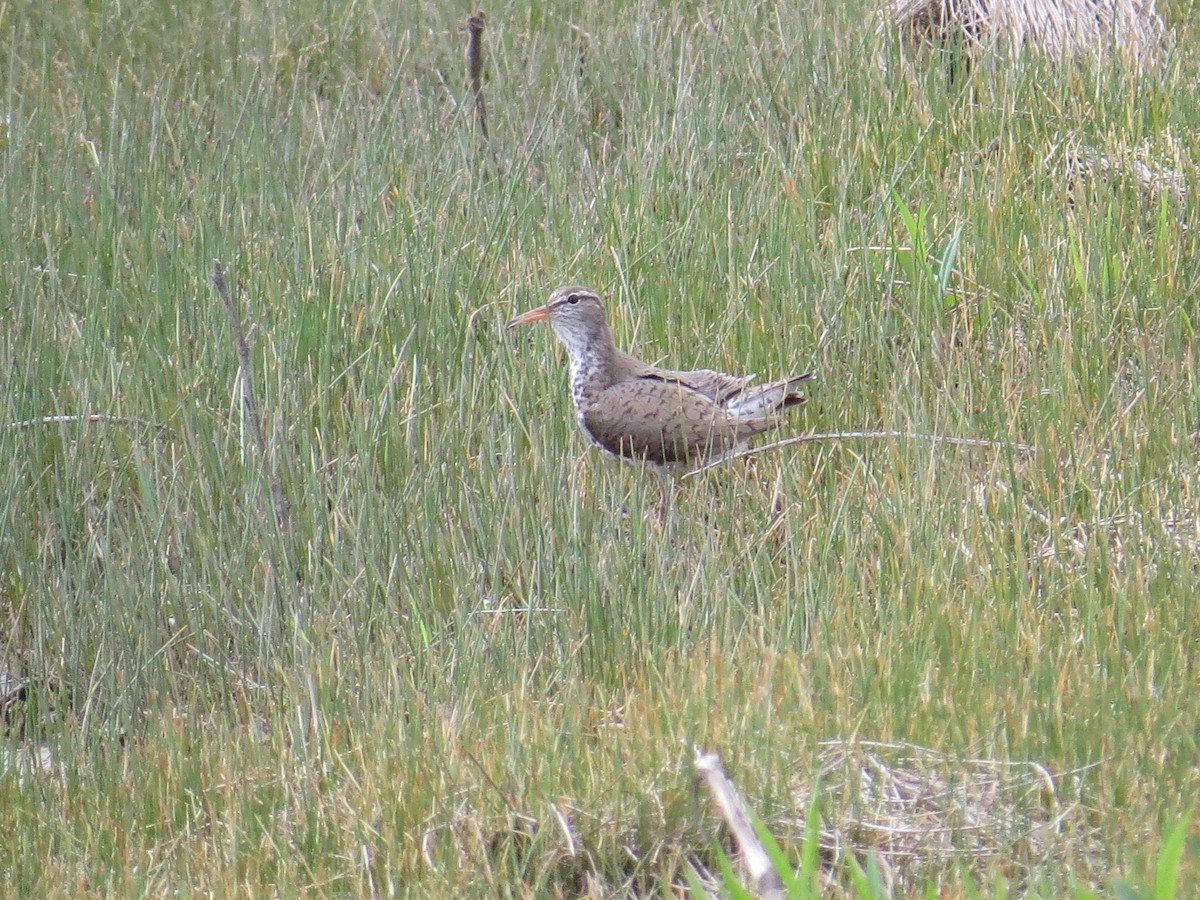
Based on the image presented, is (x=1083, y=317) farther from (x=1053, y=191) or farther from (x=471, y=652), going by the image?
(x=471, y=652)

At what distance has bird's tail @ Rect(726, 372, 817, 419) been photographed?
495 cm

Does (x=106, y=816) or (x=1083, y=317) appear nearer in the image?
Answer: (x=106, y=816)

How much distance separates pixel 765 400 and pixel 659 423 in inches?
14.4

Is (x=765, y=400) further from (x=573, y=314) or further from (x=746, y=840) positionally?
(x=746, y=840)

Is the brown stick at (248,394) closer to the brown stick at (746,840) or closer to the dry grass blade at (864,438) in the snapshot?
the dry grass blade at (864,438)

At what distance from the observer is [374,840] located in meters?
3.02

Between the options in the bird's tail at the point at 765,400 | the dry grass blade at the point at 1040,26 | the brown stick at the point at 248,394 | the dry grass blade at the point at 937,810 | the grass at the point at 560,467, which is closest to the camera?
the dry grass blade at the point at 937,810

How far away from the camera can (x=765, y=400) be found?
5008 millimetres

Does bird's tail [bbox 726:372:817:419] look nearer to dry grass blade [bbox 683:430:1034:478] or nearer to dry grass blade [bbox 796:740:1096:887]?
dry grass blade [bbox 683:430:1034:478]

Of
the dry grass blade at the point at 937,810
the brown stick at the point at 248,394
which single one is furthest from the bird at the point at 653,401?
the dry grass blade at the point at 937,810

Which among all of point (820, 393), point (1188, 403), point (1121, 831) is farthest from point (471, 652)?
point (1188, 403)

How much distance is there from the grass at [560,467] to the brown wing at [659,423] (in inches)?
5.8

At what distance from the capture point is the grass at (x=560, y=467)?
3.12m

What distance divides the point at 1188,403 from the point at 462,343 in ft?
8.46
